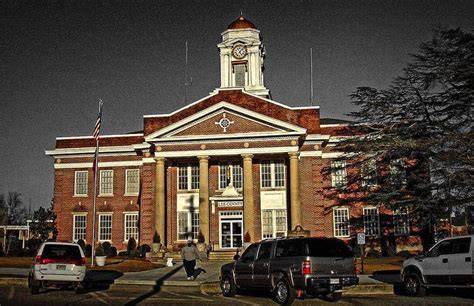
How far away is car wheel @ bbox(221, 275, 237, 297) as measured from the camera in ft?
59.2

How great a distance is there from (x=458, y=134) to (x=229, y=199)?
18.4 meters

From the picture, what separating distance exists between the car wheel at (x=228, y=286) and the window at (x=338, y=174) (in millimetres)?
23674

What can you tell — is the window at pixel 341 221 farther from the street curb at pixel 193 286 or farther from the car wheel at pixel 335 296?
the car wheel at pixel 335 296

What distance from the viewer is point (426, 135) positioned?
110 feet

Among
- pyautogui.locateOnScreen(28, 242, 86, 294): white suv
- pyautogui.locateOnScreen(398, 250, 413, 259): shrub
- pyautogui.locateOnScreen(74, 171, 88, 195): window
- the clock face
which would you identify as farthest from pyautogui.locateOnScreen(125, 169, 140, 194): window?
pyautogui.locateOnScreen(28, 242, 86, 294): white suv

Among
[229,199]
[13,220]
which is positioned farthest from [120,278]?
[13,220]

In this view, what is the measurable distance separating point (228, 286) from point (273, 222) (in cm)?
2412

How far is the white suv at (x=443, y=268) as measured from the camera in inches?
631

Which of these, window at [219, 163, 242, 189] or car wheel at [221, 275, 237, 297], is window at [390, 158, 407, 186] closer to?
window at [219, 163, 242, 189]

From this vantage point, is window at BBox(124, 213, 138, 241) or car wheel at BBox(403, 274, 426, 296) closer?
car wheel at BBox(403, 274, 426, 296)

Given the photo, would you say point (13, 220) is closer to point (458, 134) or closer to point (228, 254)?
point (228, 254)

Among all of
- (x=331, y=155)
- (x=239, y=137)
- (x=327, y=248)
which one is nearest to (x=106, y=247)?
(x=239, y=137)

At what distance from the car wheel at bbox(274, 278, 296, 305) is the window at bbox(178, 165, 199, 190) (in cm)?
2806

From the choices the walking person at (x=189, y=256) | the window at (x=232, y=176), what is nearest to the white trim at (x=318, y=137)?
the window at (x=232, y=176)
